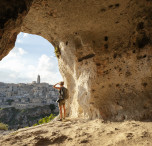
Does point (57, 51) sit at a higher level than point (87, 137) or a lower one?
higher

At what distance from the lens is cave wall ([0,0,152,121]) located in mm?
3699

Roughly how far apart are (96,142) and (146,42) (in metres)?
2.91

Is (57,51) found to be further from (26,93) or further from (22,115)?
(26,93)

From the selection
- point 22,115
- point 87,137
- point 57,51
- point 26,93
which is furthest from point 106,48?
point 26,93

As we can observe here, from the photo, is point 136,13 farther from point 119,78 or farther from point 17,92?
point 17,92

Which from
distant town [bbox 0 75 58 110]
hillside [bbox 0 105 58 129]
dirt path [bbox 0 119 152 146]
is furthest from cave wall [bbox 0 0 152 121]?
distant town [bbox 0 75 58 110]

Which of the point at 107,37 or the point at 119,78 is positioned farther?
the point at 107,37

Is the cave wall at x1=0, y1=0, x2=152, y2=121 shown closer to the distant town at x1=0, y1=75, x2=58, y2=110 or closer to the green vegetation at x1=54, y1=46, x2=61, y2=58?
the green vegetation at x1=54, y1=46, x2=61, y2=58

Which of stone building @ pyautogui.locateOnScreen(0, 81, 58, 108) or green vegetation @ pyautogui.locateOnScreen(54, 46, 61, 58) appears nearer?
green vegetation @ pyautogui.locateOnScreen(54, 46, 61, 58)

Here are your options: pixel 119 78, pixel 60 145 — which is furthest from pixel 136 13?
pixel 60 145

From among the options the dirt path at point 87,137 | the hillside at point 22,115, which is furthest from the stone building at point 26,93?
the dirt path at point 87,137

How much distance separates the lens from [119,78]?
4137 millimetres

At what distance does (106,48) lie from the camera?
4445 millimetres

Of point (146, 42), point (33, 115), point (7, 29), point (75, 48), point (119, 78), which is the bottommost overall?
point (33, 115)
